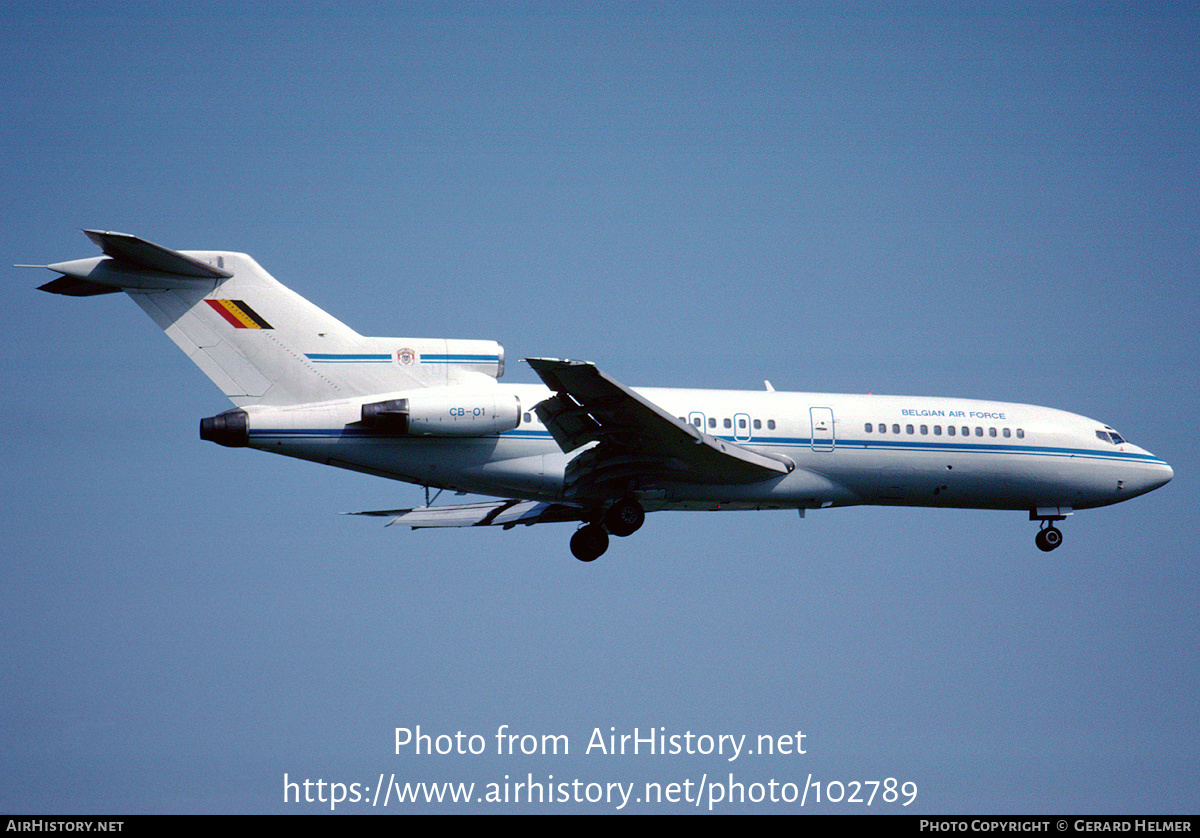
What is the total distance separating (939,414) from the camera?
2591 centimetres

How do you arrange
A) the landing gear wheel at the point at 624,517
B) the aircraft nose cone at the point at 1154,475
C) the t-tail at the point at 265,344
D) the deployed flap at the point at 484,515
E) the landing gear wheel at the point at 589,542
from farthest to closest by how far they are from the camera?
the aircraft nose cone at the point at 1154,475, the deployed flap at the point at 484,515, the landing gear wheel at the point at 589,542, the landing gear wheel at the point at 624,517, the t-tail at the point at 265,344

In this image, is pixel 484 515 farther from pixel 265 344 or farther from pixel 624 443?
pixel 265 344

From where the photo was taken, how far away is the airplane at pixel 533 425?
21.8 metres

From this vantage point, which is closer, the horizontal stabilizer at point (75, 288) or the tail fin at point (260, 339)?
the horizontal stabilizer at point (75, 288)

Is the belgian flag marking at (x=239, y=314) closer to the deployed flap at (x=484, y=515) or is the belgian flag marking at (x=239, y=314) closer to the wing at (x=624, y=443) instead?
the deployed flap at (x=484, y=515)

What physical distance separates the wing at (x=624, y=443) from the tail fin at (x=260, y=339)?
2.49m

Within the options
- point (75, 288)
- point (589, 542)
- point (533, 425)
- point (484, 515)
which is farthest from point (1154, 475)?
point (75, 288)

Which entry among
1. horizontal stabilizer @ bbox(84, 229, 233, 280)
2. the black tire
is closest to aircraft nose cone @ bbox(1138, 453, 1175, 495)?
the black tire

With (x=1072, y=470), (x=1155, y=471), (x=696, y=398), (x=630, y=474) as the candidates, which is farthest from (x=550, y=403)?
(x=1155, y=471)

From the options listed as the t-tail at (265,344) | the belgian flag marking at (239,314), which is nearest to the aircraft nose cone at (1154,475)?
the t-tail at (265,344)

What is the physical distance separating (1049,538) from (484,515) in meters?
13.3

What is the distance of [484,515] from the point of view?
26.6 metres

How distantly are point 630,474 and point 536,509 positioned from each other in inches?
154
